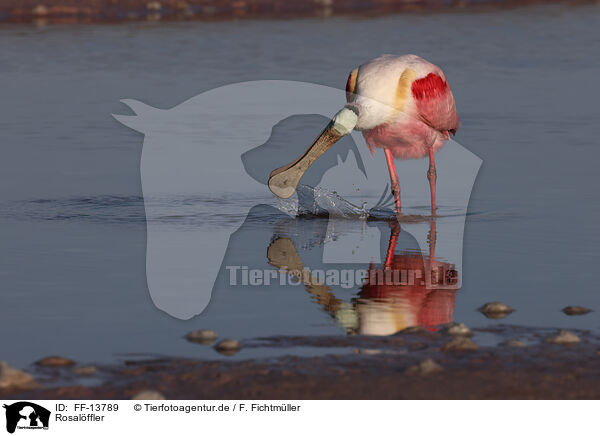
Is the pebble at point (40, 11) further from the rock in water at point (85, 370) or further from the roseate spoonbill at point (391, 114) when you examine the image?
the rock in water at point (85, 370)

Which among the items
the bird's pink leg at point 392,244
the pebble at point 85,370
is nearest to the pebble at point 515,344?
the pebble at point 85,370

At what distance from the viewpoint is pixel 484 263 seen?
33.2ft

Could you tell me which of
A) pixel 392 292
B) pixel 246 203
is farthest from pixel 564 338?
pixel 246 203

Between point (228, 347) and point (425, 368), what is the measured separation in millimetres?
1225

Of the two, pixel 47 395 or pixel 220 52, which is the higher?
pixel 220 52

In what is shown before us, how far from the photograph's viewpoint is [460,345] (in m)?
7.68

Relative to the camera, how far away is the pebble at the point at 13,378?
7.03 m

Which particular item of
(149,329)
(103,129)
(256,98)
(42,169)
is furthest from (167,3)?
(149,329)

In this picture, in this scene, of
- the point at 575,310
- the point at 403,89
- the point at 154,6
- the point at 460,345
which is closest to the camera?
the point at 460,345

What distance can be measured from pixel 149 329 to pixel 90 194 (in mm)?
4723

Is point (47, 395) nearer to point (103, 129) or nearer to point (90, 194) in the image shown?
point (90, 194)

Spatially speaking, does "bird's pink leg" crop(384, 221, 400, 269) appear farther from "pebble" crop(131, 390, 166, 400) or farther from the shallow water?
"pebble" crop(131, 390, 166, 400)

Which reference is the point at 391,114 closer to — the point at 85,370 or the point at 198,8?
the point at 85,370

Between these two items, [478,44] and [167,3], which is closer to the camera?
[478,44]
